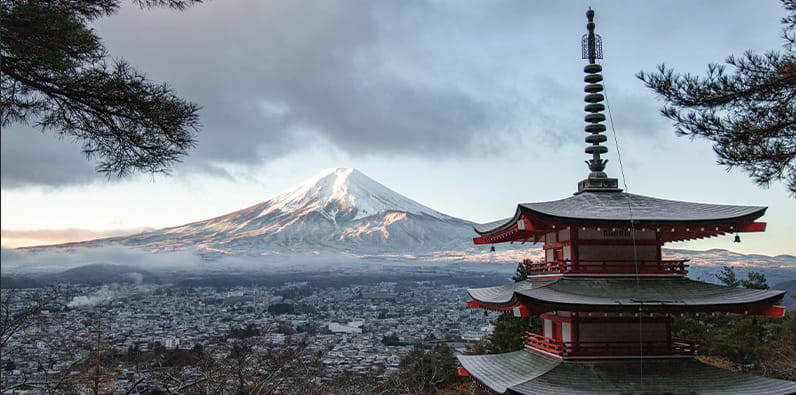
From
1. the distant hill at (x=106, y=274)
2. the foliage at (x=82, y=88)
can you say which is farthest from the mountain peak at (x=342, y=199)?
the foliage at (x=82, y=88)

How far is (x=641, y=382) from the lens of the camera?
911cm

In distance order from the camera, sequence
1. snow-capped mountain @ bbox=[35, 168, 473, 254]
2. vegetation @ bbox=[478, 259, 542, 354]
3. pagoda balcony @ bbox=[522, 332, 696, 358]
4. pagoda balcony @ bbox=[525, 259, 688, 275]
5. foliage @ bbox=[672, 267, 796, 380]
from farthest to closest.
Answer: snow-capped mountain @ bbox=[35, 168, 473, 254] → vegetation @ bbox=[478, 259, 542, 354] → foliage @ bbox=[672, 267, 796, 380] → pagoda balcony @ bbox=[525, 259, 688, 275] → pagoda balcony @ bbox=[522, 332, 696, 358]

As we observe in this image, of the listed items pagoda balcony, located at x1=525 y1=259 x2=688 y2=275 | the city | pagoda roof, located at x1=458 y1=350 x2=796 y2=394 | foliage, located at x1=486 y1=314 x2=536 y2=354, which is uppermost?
pagoda balcony, located at x1=525 y1=259 x2=688 y2=275

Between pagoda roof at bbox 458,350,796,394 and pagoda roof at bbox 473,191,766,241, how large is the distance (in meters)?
2.21

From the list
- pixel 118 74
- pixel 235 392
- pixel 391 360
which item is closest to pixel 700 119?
pixel 118 74

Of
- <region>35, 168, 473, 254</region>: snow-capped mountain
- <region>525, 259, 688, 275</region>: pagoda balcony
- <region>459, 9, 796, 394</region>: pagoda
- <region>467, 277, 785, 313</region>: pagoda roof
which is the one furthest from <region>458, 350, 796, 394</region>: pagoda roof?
<region>35, 168, 473, 254</region>: snow-capped mountain

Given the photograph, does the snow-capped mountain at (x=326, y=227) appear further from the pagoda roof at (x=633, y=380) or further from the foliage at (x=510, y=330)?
the pagoda roof at (x=633, y=380)

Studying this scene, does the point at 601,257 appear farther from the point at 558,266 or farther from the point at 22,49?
the point at 22,49

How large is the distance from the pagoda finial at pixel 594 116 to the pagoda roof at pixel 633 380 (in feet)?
11.0

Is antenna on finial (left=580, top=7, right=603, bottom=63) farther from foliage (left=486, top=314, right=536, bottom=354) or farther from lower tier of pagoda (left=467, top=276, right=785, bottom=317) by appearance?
foliage (left=486, top=314, right=536, bottom=354)

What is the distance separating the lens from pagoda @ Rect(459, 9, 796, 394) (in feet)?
29.8

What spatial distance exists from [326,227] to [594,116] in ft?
268

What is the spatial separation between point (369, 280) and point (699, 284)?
77.7 metres

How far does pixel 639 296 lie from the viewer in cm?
938
